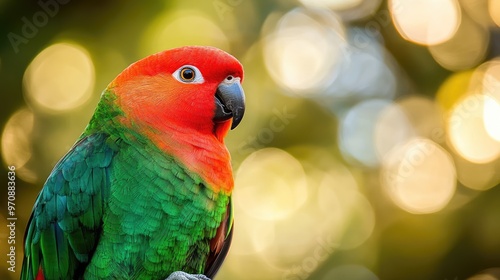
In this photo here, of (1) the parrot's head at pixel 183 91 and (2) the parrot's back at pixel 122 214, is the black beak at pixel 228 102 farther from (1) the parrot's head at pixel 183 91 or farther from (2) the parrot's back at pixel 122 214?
(2) the parrot's back at pixel 122 214

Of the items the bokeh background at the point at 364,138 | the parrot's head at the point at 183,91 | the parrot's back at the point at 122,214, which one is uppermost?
the parrot's head at the point at 183,91

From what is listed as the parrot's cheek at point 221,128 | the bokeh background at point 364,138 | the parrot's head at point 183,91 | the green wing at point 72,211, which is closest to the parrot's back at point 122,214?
the green wing at point 72,211

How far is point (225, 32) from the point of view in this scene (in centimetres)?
696

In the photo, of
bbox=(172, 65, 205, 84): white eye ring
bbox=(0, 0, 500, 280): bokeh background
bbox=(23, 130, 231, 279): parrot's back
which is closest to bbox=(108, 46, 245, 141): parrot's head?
bbox=(172, 65, 205, 84): white eye ring

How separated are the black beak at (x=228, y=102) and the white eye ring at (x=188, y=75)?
14 centimetres

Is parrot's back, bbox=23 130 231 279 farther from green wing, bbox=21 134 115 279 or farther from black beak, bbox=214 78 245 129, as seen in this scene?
black beak, bbox=214 78 245 129

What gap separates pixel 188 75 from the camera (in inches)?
139

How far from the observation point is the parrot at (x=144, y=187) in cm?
316

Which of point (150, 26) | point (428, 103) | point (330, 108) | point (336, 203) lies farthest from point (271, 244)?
point (150, 26)

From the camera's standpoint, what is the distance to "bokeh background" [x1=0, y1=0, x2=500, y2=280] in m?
7.16

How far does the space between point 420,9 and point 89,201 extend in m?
5.44

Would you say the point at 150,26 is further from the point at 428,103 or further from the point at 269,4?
the point at 428,103

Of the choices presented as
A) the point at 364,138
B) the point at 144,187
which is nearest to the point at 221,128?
the point at 144,187

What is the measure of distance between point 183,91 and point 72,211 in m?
0.92
